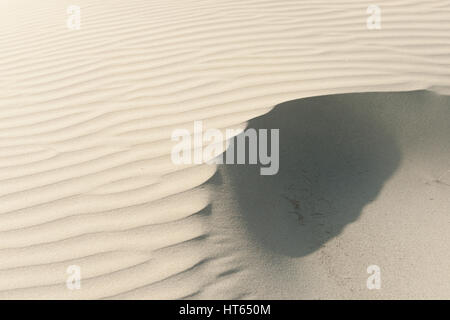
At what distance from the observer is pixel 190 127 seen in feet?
10.1

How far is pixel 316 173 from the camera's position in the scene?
9.75ft

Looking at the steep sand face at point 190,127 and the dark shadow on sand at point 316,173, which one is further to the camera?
the dark shadow on sand at point 316,173

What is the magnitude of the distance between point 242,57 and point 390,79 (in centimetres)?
111

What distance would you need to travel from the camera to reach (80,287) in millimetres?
2254

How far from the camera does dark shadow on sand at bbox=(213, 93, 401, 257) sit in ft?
8.56

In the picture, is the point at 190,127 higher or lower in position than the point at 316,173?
higher

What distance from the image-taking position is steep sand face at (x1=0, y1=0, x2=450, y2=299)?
2.35m

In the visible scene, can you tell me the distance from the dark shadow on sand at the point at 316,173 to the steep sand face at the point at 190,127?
0.02 meters

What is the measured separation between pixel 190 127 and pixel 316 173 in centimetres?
83

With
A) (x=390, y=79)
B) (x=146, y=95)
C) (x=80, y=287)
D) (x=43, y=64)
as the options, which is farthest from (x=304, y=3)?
(x=80, y=287)

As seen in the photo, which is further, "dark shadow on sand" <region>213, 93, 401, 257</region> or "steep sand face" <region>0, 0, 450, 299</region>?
"dark shadow on sand" <region>213, 93, 401, 257</region>

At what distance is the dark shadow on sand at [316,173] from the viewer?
8.56 ft

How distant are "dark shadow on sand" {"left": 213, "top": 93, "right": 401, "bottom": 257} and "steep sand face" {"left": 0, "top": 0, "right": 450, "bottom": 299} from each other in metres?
0.02
